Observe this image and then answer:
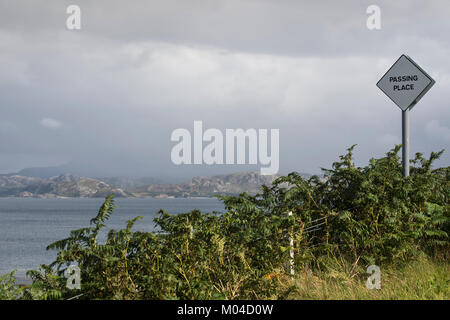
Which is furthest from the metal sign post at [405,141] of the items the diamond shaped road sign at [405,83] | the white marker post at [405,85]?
the diamond shaped road sign at [405,83]

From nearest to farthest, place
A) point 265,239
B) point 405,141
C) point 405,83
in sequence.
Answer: point 265,239
point 405,141
point 405,83

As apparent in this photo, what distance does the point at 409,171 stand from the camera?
9.98m

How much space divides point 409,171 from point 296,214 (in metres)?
3.21

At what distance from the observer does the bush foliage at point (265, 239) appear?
19.1 ft

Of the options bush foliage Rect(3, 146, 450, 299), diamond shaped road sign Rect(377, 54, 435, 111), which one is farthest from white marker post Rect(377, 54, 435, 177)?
bush foliage Rect(3, 146, 450, 299)

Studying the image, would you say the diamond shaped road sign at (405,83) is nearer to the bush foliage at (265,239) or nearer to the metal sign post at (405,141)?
the metal sign post at (405,141)

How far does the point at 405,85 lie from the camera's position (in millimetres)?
9977

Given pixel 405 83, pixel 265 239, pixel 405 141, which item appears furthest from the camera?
pixel 405 83

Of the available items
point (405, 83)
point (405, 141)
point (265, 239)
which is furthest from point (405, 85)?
point (265, 239)

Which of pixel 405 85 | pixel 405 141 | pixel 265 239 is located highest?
pixel 405 85

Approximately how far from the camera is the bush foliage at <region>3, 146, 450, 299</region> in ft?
19.1

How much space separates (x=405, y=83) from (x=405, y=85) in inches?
1.5

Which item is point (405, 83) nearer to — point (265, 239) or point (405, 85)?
point (405, 85)

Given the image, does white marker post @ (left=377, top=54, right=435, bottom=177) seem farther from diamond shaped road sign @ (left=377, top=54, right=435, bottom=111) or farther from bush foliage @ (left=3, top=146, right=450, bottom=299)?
bush foliage @ (left=3, top=146, right=450, bottom=299)
